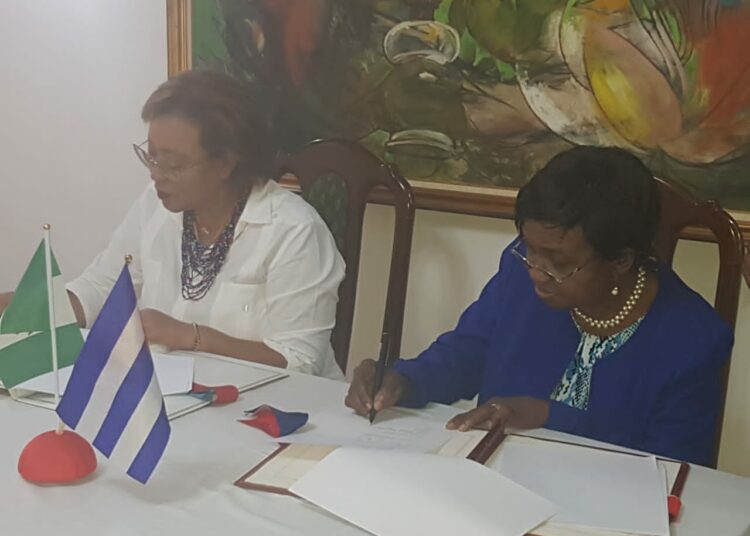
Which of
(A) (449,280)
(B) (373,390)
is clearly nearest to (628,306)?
(B) (373,390)

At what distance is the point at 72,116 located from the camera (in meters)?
2.71

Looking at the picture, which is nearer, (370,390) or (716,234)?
(370,390)

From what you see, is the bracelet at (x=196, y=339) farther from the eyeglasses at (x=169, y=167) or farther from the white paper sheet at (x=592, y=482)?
the white paper sheet at (x=592, y=482)

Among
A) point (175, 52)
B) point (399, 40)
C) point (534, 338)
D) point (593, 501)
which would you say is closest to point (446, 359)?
point (534, 338)

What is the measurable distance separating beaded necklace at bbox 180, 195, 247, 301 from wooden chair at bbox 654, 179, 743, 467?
0.78m

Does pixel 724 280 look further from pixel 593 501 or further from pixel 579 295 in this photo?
pixel 593 501

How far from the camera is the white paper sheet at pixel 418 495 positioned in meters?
A: 0.93

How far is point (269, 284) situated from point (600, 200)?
68 centimetres

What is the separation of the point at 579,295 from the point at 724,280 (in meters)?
0.29

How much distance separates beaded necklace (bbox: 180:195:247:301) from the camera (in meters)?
1.83

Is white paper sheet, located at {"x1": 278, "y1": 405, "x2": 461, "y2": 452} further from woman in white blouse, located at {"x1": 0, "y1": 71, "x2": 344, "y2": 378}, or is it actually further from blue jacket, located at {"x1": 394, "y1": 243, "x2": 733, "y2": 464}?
woman in white blouse, located at {"x1": 0, "y1": 71, "x2": 344, "y2": 378}

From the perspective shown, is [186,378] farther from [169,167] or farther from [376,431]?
[169,167]

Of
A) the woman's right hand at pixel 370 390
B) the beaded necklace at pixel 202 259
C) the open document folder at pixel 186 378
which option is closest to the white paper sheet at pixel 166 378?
the open document folder at pixel 186 378

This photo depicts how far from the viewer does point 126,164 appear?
2627 millimetres
